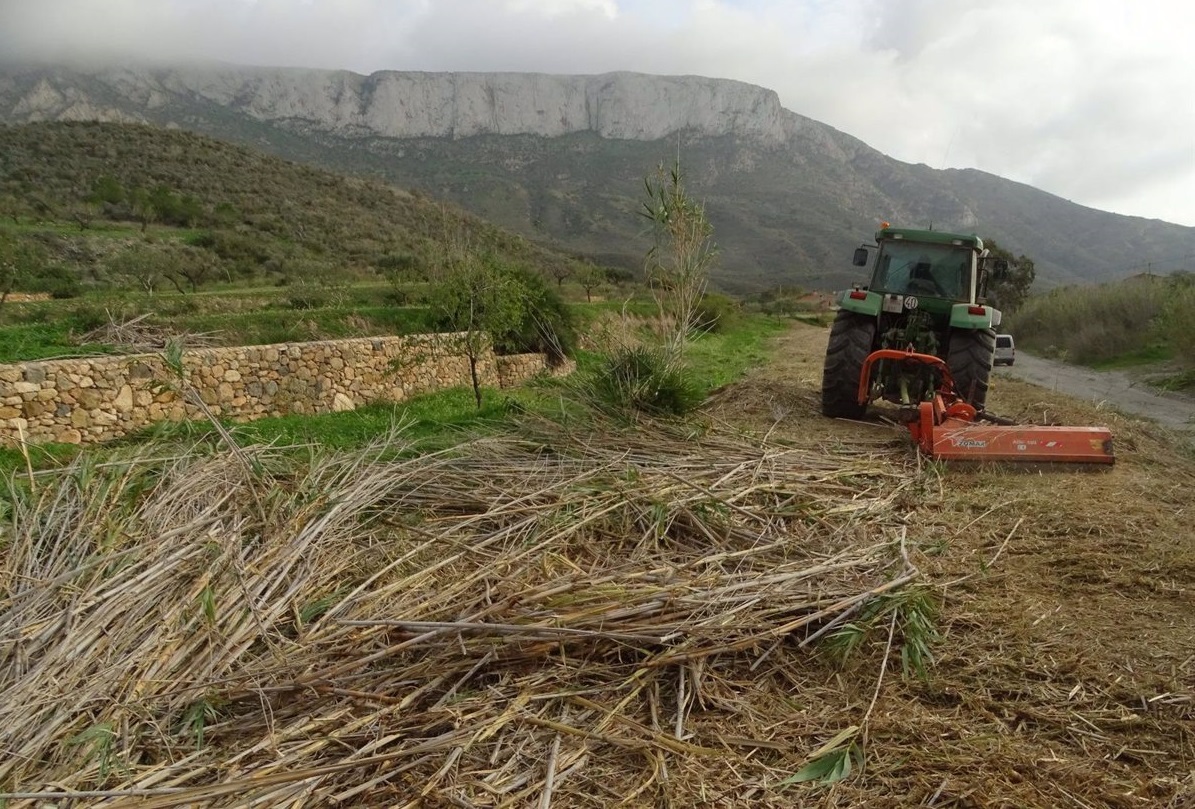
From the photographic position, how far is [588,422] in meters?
6.13

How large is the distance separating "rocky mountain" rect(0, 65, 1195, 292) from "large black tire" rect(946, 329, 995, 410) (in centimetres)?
4750

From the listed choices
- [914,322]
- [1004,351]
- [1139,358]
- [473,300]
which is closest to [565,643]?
[914,322]

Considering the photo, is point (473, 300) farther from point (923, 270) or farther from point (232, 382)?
point (923, 270)

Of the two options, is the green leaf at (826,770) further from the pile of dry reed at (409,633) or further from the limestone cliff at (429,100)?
the limestone cliff at (429,100)

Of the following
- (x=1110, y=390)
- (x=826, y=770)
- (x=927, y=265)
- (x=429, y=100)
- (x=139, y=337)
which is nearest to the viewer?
(x=826, y=770)

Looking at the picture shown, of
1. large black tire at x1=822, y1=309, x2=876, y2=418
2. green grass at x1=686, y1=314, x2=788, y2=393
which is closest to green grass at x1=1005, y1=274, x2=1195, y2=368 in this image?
green grass at x1=686, y1=314, x2=788, y2=393

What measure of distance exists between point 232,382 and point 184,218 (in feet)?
67.7

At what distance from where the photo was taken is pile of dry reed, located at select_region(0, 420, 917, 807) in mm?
2223

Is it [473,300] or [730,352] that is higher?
[473,300]

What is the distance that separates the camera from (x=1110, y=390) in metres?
13.0

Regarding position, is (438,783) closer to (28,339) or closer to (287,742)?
(287,742)

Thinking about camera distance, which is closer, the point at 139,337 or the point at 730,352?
the point at 139,337

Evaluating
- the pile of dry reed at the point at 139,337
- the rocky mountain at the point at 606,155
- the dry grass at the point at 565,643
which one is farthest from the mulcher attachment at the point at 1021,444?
the rocky mountain at the point at 606,155

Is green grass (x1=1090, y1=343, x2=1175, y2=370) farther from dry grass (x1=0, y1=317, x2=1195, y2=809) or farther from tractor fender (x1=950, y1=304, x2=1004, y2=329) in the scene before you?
dry grass (x1=0, y1=317, x2=1195, y2=809)
